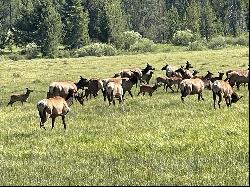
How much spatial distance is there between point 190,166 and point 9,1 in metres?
135

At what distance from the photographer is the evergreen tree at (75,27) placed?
95812 mm

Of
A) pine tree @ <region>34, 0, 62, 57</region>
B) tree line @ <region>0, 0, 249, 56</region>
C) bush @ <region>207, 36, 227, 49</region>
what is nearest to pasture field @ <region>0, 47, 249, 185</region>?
bush @ <region>207, 36, 227, 49</region>

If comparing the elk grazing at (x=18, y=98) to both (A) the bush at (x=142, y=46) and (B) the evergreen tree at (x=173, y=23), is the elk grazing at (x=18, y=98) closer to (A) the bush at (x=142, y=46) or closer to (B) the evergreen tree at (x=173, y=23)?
(A) the bush at (x=142, y=46)

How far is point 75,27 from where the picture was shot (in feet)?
318

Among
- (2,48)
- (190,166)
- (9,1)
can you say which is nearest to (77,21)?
(2,48)

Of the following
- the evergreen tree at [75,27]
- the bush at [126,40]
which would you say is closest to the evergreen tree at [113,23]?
the bush at [126,40]

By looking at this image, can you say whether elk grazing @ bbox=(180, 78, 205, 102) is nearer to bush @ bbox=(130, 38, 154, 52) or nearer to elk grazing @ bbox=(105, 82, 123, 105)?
elk grazing @ bbox=(105, 82, 123, 105)

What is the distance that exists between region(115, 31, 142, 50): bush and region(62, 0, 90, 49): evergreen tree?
613cm

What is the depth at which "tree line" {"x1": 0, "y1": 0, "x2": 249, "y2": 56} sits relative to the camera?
93.9 metres

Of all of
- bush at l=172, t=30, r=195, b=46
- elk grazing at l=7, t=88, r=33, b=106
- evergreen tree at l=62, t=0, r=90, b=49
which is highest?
evergreen tree at l=62, t=0, r=90, b=49

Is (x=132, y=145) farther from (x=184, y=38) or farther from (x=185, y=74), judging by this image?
(x=184, y=38)

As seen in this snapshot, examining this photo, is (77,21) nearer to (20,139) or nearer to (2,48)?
(2,48)

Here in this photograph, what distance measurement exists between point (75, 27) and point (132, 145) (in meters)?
84.4

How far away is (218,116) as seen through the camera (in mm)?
18469
